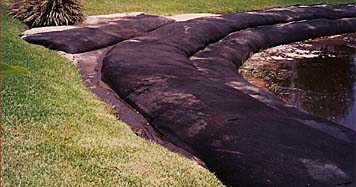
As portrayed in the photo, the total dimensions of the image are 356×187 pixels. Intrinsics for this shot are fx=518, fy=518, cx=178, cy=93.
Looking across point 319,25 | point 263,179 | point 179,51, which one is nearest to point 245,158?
point 263,179

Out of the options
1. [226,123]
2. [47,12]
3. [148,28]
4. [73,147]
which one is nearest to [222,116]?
[226,123]

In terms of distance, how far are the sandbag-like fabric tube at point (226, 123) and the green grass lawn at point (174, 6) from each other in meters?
5.81

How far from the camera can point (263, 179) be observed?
4293 mm

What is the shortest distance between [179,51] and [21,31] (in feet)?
11.3

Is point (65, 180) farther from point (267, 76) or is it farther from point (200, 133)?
point (267, 76)

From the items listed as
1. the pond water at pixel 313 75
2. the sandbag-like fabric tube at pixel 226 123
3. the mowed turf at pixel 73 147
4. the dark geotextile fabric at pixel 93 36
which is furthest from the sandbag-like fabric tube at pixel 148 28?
the mowed turf at pixel 73 147

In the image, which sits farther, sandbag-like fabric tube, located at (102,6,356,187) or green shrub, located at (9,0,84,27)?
green shrub, located at (9,0,84,27)

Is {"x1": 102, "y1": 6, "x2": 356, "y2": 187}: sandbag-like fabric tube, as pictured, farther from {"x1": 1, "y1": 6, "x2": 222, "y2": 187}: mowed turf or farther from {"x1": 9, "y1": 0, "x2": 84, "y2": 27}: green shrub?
{"x1": 9, "y1": 0, "x2": 84, "y2": 27}: green shrub

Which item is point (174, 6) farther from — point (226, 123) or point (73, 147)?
point (73, 147)

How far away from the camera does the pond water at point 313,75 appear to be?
7.87 meters

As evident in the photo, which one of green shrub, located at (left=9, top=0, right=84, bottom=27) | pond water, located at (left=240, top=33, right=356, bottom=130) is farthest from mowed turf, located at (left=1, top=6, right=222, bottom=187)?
green shrub, located at (left=9, top=0, right=84, bottom=27)

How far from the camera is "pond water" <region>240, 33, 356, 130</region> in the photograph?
7.87m

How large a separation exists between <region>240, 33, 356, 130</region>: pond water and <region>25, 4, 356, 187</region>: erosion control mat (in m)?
0.62

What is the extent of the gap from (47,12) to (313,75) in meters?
5.79
